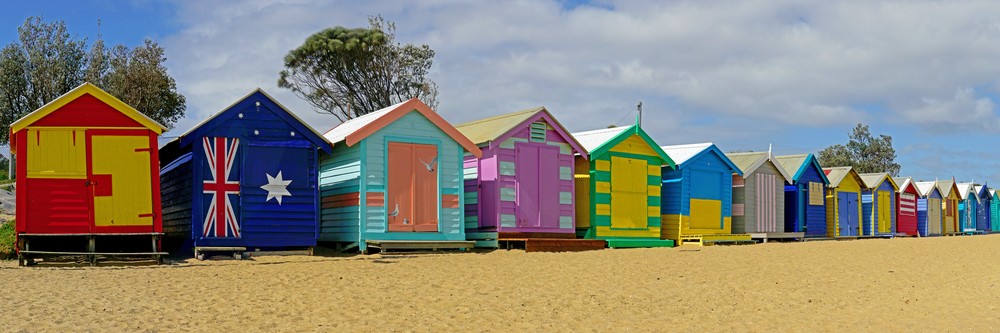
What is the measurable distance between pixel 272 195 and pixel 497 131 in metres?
5.32

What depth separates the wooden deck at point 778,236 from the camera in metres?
27.7

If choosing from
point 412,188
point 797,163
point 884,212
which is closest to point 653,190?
point 412,188

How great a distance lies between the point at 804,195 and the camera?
31562 mm

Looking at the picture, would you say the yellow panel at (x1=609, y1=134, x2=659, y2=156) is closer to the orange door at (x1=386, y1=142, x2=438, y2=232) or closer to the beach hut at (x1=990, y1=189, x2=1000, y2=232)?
the orange door at (x1=386, y1=142, x2=438, y2=232)

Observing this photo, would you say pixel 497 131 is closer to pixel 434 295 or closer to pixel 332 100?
pixel 434 295

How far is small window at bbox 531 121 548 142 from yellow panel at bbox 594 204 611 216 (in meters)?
2.19

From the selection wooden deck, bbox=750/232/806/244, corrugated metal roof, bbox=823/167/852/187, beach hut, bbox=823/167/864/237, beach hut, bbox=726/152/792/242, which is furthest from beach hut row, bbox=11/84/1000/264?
corrugated metal roof, bbox=823/167/852/187

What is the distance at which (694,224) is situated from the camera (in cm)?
2525

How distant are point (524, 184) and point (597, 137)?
10.4ft

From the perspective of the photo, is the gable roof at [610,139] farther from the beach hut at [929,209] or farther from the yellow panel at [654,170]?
the beach hut at [929,209]

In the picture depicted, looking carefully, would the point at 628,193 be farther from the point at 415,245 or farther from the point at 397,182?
the point at 397,182

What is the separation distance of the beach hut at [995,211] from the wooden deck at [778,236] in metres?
26.7

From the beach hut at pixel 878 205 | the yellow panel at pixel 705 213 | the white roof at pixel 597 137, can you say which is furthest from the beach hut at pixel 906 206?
the white roof at pixel 597 137

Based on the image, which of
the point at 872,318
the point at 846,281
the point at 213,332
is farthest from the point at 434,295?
the point at 846,281
